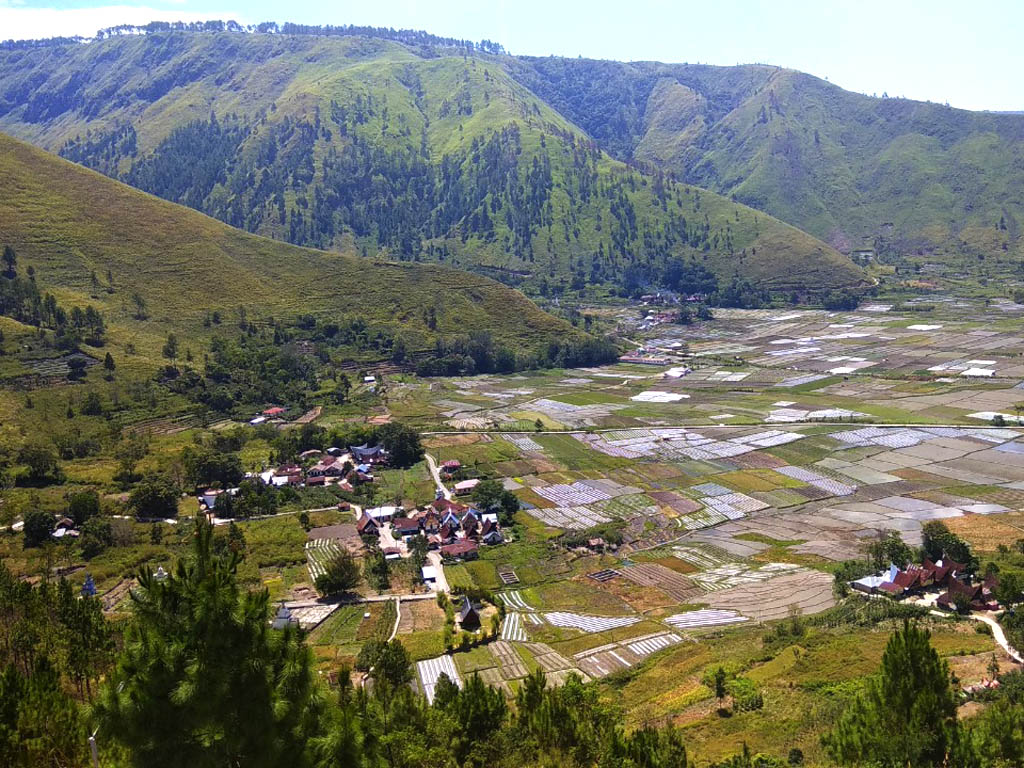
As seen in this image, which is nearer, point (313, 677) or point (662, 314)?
point (313, 677)

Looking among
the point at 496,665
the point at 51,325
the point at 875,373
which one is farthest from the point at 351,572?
the point at 875,373

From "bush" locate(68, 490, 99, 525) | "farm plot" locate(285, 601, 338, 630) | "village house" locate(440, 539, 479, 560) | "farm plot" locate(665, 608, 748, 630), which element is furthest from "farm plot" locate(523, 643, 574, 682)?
"bush" locate(68, 490, 99, 525)

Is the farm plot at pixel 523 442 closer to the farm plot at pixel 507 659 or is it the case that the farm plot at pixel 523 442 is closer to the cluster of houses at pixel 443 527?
the cluster of houses at pixel 443 527

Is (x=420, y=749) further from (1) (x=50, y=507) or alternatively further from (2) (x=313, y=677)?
(1) (x=50, y=507)

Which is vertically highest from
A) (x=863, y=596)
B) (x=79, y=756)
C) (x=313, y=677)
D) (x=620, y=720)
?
(x=313, y=677)

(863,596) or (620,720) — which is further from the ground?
(620,720)

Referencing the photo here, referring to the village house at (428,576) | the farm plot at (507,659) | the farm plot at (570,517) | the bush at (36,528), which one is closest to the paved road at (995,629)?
the farm plot at (507,659)

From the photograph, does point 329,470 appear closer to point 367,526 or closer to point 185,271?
point 367,526
